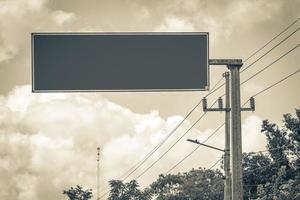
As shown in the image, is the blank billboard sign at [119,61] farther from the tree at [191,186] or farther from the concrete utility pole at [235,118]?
the tree at [191,186]

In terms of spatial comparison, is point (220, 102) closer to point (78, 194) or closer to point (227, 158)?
point (227, 158)

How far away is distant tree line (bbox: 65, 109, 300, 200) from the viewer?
90.4 meters

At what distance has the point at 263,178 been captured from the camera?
99.6 m

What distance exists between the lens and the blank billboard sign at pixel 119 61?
17.1 meters

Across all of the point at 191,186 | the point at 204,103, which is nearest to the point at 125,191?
the point at 191,186

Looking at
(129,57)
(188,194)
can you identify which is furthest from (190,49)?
(188,194)

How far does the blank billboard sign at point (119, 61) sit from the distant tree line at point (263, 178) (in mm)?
67054

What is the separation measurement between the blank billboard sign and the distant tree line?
67.1m

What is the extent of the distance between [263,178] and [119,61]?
278 ft

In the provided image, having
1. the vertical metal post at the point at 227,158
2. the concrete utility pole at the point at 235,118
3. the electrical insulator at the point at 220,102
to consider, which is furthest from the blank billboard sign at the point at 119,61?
the electrical insulator at the point at 220,102

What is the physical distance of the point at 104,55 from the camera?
56.6 ft

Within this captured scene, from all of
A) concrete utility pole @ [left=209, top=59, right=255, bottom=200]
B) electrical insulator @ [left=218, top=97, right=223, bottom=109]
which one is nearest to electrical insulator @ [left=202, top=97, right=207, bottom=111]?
electrical insulator @ [left=218, top=97, right=223, bottom=109]

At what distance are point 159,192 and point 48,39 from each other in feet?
360

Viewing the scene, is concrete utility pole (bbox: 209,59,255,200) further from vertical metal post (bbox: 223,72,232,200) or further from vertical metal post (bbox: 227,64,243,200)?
vertical metal post (bbox: 223,72,232,200)
